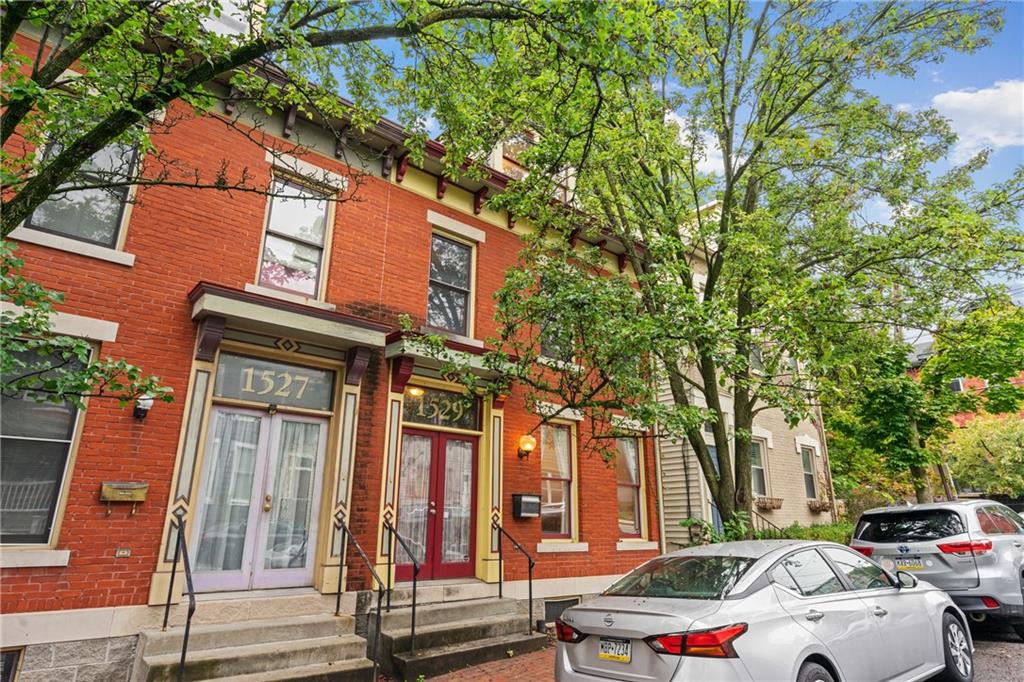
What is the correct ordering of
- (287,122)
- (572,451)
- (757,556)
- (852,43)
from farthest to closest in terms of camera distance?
(572,451), (852,43), (287,122), (757,556)

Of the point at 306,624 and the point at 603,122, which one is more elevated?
the point at 603,122

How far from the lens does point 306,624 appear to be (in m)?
6.30

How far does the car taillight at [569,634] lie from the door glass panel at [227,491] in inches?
171

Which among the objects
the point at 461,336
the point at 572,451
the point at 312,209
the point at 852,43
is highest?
the point at 852,43

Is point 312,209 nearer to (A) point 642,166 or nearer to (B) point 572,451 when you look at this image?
(A) point 642,166

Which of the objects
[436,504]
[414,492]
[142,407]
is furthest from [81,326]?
[436,504]

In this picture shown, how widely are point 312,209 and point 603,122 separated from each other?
184 inches

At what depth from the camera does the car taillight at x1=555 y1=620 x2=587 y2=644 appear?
4.35 metres

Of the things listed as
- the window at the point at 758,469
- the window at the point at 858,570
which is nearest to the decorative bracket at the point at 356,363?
the window at the point at 858,570

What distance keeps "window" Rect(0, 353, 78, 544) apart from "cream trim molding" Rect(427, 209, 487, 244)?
5.65 meters

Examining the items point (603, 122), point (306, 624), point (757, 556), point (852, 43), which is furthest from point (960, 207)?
point (306, 624)

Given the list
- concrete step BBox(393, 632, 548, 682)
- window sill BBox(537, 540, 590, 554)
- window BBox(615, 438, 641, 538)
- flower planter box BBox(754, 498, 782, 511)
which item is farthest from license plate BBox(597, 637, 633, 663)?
flower planter box BBox(754, 498, 782, 511)

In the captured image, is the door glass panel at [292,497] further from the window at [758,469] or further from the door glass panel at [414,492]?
the window at [758,469]

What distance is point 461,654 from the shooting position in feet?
21.7
